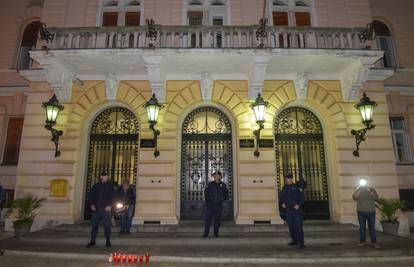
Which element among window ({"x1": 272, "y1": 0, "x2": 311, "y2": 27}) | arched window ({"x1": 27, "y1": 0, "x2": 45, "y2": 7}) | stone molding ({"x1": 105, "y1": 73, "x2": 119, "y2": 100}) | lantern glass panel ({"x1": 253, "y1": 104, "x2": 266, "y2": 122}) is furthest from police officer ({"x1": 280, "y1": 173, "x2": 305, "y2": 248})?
arched window ({"x1": 27, "y1": 0, "x2": 45, "y2": 7})

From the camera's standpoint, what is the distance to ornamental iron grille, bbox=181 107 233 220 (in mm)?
9961

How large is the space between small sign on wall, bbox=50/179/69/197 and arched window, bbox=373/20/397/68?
1480 cm

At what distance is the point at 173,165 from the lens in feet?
31.9

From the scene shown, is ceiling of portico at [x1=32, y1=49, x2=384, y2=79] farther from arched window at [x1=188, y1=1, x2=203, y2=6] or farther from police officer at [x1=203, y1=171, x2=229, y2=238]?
police officer at [x1=203, y1=171, x2=229, y2=238]

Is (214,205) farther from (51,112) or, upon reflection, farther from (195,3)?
(195,3)

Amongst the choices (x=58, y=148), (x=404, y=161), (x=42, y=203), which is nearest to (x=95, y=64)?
(x=58, y=148)

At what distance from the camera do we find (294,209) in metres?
7.09

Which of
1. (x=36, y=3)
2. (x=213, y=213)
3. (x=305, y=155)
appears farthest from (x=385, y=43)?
(x=36, y=3)

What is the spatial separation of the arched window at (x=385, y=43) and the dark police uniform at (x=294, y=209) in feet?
30.0

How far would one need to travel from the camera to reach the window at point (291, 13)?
11.4m

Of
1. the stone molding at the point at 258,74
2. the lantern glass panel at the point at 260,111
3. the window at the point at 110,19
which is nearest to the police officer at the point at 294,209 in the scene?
the lantern glass panel at the point at 260,111

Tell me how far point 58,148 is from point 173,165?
4442mm

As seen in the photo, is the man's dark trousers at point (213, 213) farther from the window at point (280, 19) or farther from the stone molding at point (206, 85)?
the window at point (280, 19)

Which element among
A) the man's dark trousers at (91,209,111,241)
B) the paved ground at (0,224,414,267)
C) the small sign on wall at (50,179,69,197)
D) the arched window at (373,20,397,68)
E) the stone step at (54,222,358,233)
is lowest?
the paved ground at (0,224,414,267)
